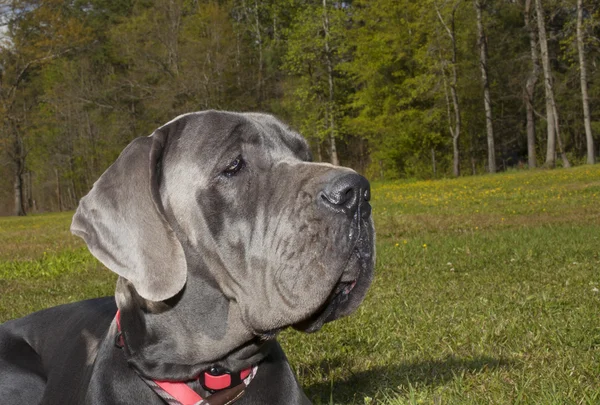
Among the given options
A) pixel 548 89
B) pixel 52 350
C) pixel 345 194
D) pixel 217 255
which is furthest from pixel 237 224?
pixel 548 89

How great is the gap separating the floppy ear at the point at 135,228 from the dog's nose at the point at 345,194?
63cm

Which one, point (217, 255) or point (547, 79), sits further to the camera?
point (547, 79)

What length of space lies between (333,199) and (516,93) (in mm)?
36765

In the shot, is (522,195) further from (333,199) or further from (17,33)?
(17,33)

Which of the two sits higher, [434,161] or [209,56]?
[209,56]

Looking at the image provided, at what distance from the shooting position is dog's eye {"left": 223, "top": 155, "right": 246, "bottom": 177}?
2627 millimetres

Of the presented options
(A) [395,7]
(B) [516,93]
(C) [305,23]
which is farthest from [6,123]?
(B) [516,93]

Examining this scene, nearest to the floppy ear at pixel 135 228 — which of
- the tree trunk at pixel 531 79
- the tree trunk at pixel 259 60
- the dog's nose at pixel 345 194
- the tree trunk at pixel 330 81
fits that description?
the dog's nose at pixel 345 194

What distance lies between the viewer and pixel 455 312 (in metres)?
5.50

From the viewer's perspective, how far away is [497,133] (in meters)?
40.7

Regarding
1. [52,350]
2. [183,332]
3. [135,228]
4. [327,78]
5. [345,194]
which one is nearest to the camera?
[345,194]

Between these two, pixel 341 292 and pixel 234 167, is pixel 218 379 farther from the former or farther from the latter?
pixel 234 167

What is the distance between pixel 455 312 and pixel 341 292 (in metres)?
3.20

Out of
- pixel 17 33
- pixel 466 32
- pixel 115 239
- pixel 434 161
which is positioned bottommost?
pixel 434 161
